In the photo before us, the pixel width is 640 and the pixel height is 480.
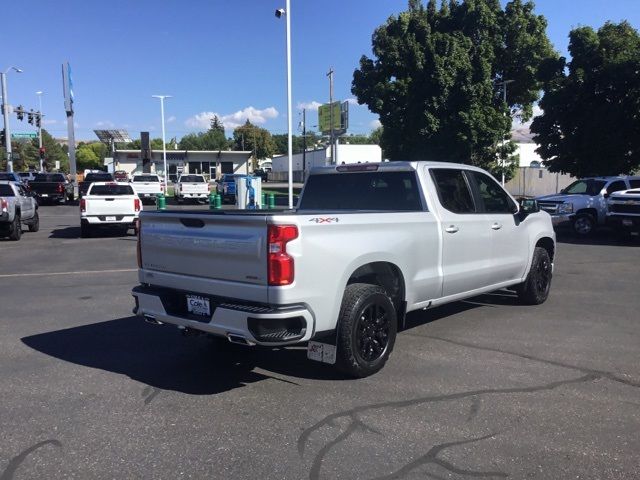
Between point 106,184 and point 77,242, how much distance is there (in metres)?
2.46

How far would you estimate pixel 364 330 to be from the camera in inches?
204

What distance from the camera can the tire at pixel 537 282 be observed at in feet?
26.4

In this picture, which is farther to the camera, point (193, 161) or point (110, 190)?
point (193, 161)

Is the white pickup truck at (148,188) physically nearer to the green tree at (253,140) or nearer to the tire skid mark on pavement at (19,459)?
the tire skid mark on pavement at (19,459)

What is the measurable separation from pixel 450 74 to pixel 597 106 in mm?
8673

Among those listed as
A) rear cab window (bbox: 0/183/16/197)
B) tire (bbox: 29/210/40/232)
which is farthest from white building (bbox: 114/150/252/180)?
rear cab window (bbox: 0/183/16/197)

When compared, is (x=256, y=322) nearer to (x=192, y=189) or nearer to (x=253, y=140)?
(x=192, y=189)

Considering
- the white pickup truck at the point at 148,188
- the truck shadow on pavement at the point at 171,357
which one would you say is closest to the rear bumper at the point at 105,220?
the truck shadow on pavement at the point at 171,357

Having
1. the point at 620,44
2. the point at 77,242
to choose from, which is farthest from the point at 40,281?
the point at 620,44

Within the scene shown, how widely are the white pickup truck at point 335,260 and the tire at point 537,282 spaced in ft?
3.13

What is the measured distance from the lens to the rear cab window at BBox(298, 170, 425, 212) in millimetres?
6383

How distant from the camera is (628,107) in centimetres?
2291

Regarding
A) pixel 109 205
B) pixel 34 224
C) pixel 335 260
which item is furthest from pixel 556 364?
pixel 34 224

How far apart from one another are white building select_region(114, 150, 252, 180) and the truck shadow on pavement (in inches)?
3030
